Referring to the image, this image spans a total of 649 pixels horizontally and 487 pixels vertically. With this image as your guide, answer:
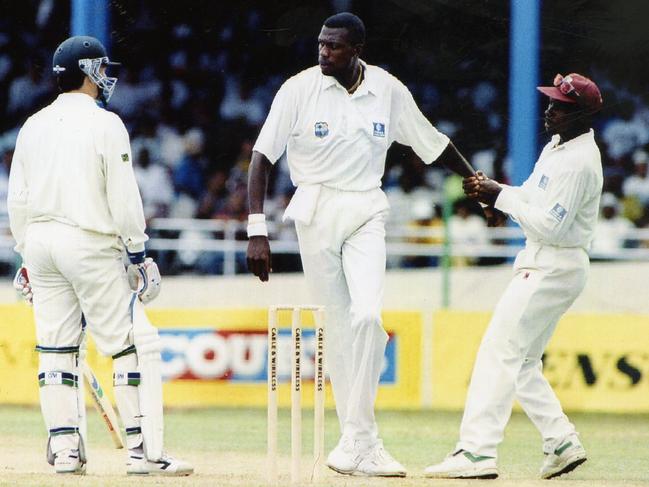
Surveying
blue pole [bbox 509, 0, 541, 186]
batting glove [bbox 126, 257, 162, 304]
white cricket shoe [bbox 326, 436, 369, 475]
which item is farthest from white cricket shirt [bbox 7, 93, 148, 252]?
blue pole [bbox 509, 0, 541, 186]

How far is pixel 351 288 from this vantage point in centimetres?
732

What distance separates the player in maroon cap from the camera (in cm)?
724

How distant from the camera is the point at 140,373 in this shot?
7082mm

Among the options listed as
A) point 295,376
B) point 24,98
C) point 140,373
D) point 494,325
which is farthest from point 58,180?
point 24,98

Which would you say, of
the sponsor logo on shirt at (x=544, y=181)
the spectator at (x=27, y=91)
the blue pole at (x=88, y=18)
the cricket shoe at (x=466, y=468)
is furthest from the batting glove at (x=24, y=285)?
the spectator at (x=27, y=91)

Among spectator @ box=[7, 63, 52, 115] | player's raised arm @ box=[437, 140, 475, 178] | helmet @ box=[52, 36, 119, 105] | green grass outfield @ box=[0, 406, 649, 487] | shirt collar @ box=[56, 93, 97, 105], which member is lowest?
green grass outfield @ box=[0, 406, 649, 487]

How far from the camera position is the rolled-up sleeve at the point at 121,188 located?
6.94m

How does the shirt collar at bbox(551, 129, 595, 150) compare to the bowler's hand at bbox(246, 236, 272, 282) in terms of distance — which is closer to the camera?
the bowler's hand at bbox(246, 236, 272, 282)

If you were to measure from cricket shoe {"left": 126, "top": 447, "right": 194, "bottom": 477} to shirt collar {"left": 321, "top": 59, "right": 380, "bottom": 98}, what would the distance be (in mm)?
1927

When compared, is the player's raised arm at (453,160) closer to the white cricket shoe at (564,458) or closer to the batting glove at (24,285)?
the white cricket shoe at (564,458)

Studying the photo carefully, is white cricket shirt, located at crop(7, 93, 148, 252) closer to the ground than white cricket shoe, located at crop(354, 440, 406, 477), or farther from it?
farther from it

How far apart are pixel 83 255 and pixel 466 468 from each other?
2040mm

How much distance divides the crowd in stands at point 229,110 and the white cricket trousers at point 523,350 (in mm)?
6253

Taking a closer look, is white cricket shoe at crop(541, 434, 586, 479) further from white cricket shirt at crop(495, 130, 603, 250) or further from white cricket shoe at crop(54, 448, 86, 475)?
white cricket shoe at crop(54, 448, 86, 475)
